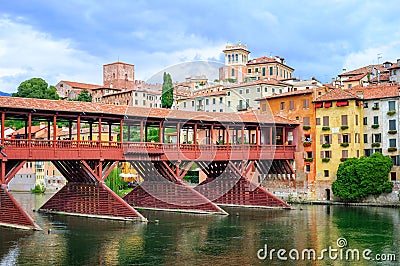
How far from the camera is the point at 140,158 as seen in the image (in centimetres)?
4284

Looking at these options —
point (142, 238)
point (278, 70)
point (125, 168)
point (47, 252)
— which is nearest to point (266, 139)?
point (125, 168)

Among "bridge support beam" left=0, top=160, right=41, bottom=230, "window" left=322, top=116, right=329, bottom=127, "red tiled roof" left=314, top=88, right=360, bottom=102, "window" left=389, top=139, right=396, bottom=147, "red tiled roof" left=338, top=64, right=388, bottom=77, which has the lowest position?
"bridge support beam" left=0, top=160, right=41, bottom=230

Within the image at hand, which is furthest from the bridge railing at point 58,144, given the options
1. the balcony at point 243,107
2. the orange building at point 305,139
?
the balcony at point 243,107

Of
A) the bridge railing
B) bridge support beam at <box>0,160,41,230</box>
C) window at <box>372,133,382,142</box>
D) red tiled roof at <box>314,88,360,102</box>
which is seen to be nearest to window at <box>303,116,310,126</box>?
red tiled roof at <box>314,88,360,102</box>

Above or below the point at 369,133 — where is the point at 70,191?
below

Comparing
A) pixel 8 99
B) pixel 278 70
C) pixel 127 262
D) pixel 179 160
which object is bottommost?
pixel 127 262

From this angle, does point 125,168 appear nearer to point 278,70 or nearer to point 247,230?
point 247,230

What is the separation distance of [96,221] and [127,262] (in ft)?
44.5

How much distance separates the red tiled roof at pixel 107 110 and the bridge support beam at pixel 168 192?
401 centimetres

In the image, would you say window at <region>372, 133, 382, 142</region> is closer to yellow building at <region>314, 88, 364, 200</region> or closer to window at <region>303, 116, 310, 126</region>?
yellow building at <region>314, 88, 364, 200</region>

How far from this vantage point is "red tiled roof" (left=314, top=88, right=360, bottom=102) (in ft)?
176

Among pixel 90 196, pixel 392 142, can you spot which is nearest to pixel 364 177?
pixel 392 142

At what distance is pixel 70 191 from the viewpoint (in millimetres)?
42750

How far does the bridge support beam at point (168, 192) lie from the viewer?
1740 inches
